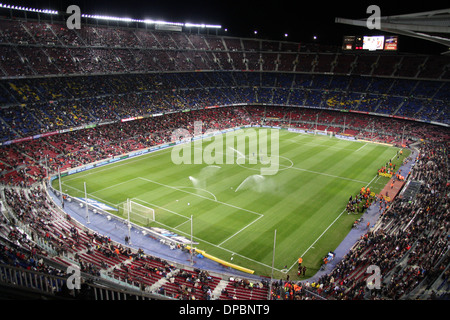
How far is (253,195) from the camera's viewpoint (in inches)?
1554

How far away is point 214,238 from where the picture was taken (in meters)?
30.4

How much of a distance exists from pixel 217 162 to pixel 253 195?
1393 cm

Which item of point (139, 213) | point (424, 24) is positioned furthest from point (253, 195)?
point (424, 24)

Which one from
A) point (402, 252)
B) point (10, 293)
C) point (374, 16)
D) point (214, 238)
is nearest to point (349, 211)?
point (402, 252)

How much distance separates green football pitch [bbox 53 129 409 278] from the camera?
2923 cm

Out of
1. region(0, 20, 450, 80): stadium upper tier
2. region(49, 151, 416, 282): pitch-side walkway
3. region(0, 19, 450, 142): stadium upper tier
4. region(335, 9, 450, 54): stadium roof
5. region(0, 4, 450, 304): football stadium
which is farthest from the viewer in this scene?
region(0, 20, 450, 80): stadium upper tier

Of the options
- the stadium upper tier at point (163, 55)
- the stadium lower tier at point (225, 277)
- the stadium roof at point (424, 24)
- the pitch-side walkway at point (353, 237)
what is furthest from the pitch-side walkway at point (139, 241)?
the stadium upper tier at point (163, 55)

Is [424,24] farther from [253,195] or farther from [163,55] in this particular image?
[163,55]

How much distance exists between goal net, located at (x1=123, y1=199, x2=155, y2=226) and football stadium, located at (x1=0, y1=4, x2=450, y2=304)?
0.49 feet

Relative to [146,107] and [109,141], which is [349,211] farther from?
[146,107]

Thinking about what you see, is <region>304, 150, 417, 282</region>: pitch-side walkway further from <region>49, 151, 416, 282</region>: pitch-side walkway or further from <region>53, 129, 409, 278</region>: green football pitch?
<region>53, 129, 409, 278</region>: green football pitch

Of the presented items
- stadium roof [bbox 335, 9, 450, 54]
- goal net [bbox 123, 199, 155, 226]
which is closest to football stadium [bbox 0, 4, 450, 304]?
goal net [bbox 123, 199, 155, 226]

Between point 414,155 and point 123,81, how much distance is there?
56511 millimetres

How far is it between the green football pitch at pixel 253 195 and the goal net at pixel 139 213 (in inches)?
24.8
